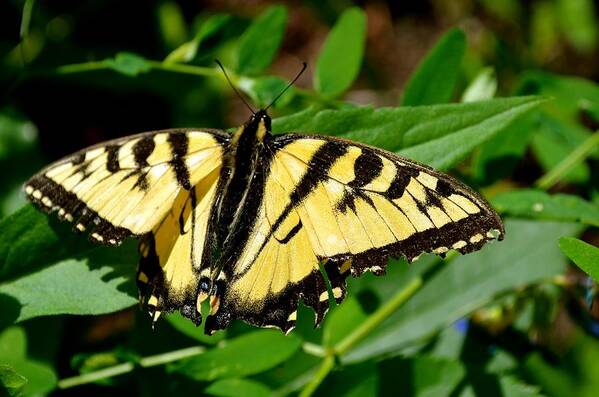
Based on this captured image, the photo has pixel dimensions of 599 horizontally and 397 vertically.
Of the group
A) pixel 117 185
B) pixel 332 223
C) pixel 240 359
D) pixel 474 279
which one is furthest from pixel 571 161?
pixel 117 185

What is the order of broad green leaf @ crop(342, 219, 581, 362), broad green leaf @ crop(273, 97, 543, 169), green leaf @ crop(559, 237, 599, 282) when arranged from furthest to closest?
1. broad green leaf @ crop(342, 219, 581, 362)
2. broad green leaf @ crop(273, 97, 543, 169)
3. green leaf @ crop(559, 237, 599, 282)

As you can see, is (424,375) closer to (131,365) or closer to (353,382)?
(353,382)

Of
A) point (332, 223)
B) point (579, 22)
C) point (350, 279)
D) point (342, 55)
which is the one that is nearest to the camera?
point (332, 223)

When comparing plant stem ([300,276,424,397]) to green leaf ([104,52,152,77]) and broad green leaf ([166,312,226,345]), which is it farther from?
green leaf ([104,52,152,77])

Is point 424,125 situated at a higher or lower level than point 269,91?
lower

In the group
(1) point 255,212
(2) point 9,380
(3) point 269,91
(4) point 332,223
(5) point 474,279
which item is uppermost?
(3) point 269,91

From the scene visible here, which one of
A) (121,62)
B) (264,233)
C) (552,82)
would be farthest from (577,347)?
(121,62)

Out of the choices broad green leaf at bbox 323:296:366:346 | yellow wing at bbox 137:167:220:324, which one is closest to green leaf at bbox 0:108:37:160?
yellow wing at bbox 137:167:220:324
